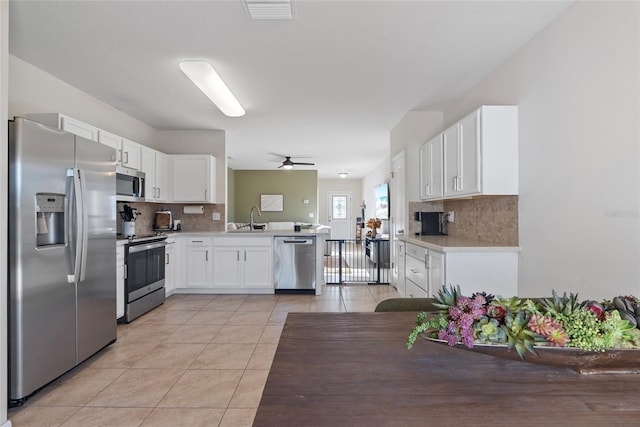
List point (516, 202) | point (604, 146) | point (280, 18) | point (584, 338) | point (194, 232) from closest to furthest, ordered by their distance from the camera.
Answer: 1. point (584, 338)
2. point (604, 146)
3. point (280, 18)
4. point (516, 202)
5. point (194, 232)

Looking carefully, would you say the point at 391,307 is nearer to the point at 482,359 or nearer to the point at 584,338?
the point at 482,359

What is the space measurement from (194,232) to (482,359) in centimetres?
463

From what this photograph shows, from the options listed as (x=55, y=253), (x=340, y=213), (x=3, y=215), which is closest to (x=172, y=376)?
(x=55, y=253)

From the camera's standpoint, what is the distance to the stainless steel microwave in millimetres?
3771

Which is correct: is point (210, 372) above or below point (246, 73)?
below

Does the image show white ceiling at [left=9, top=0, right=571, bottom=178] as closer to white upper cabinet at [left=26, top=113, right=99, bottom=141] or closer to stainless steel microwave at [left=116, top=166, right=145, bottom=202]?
white upper cabinet at [left=26, top=113, right=99, bottom=141]

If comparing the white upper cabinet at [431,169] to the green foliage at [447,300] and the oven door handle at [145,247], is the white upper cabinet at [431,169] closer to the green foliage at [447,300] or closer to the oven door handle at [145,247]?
the green foliage at [447,300]

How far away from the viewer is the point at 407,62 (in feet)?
9.78

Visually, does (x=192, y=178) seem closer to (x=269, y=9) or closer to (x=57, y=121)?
(x=57, y=121)

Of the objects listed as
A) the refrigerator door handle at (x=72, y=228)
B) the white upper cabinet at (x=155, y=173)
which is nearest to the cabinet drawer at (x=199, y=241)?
the white upper cabinet at (x=155, y=173)

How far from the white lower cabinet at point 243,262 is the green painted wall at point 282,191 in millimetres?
5512

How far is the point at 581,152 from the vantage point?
2.06 meters

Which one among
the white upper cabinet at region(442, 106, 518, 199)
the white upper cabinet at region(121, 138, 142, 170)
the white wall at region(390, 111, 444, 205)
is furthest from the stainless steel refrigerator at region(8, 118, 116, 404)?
the white wall at region(390, 111, 444, 205)

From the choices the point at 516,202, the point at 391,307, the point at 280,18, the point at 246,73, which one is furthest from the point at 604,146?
the point at 246,73
